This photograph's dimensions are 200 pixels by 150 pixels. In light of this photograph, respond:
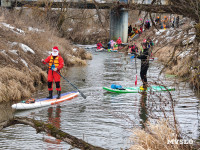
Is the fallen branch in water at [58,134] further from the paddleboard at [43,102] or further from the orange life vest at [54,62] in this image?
the orange life vest at [54,62]

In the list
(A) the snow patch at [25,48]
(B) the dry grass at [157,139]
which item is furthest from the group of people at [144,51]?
(A) the snow patch at [25,48]

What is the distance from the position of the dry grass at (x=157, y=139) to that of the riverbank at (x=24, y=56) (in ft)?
21.0

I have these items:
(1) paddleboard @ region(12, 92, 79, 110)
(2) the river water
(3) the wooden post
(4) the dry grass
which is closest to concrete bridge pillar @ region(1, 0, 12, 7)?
(3) the wooden post

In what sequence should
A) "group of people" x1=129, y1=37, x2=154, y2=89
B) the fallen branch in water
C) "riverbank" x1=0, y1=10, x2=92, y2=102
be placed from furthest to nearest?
1. "riverbank" x1=0, y1=10, x2=92, y2=102
2. "group of people" x1=129, y1=37, x2=154, y2=89
3. the fallen branch in water

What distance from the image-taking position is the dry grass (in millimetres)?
5254

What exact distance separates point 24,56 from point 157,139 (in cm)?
1089

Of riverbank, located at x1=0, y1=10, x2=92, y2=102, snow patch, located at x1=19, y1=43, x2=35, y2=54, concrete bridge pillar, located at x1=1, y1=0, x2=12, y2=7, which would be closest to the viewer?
riverbank, located at x1=0, y1=10, x2=92, y2=102

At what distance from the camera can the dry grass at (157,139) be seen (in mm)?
5254

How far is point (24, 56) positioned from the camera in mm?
15406

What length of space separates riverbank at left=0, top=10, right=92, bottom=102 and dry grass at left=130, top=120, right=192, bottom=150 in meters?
6.41

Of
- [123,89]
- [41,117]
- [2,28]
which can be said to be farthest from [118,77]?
[41,117]

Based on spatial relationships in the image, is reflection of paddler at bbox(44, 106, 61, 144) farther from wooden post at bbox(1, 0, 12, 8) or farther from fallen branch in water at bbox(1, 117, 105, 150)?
wooden post at bbox(1, 0, 12, 8)

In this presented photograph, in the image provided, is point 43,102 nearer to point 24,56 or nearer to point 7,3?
point 24,56

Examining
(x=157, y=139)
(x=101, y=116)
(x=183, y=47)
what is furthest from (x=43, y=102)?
(x=157, y=139)
